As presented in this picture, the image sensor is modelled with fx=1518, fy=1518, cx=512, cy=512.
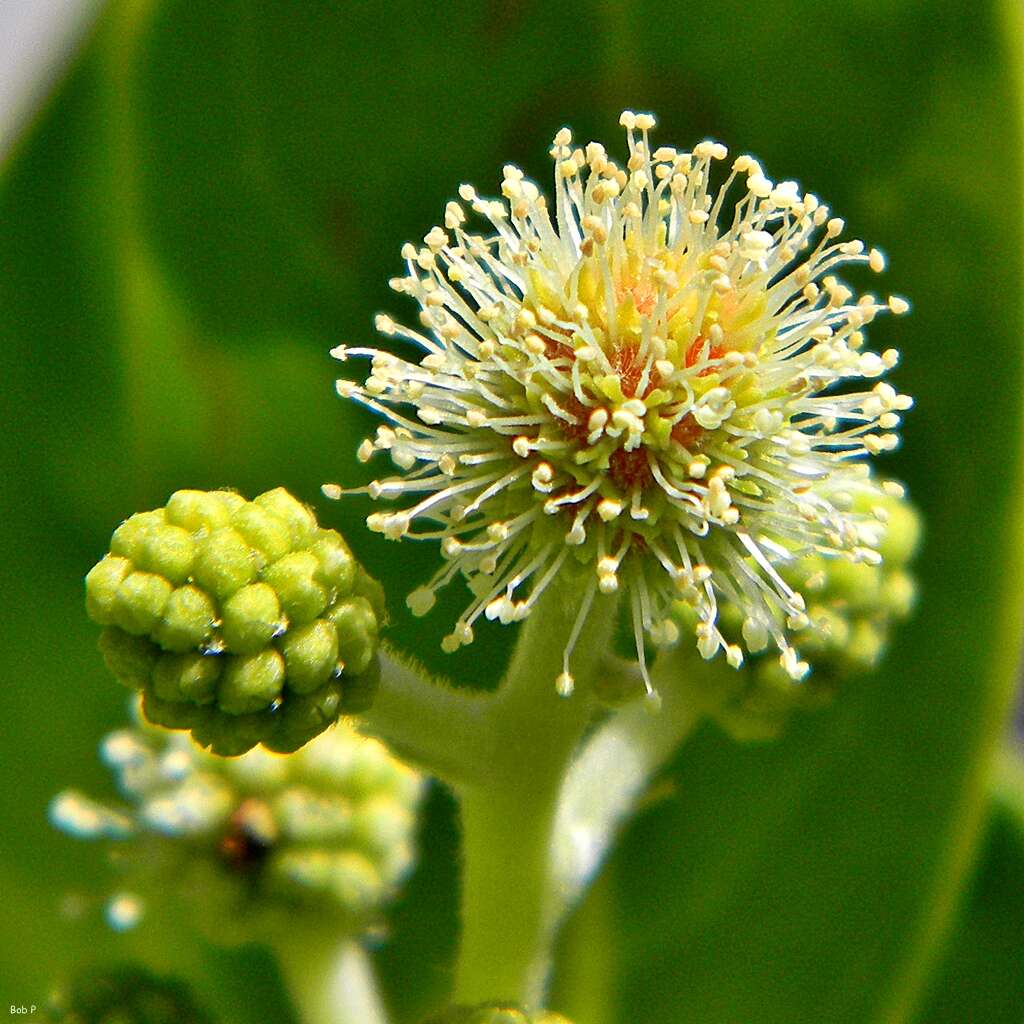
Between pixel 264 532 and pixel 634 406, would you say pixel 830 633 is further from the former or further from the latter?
pixel 264 532

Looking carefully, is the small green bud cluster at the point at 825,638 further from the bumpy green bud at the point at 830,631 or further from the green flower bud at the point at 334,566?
the green flower bud at the point at 334,566

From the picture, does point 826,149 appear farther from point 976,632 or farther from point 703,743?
point 703,743

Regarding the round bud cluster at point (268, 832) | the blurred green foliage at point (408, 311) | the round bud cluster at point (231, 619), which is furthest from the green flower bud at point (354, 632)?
the blurred green foliage at point (408, 311)

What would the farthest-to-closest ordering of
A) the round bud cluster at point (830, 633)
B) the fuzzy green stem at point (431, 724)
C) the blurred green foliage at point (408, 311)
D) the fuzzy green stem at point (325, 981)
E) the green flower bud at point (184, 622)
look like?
the blurred green foliage at point (408, 311)
the fuzzy green stem at point (325, 981)
the round bud cluster at point (830, 633)
the fuzzy green stem at point (431, 724)
the green flower bud at point (184, 622)

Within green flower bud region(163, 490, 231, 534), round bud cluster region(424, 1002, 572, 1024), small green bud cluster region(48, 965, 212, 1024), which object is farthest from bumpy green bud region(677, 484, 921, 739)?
small green bud cluster region(48, 965, 212, 1024)

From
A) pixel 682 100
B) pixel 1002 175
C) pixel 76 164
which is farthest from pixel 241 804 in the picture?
pixel 1002 175

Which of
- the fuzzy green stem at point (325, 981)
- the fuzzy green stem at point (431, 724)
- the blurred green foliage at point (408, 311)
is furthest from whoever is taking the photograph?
the blurred green foliage at point (408, 311)
